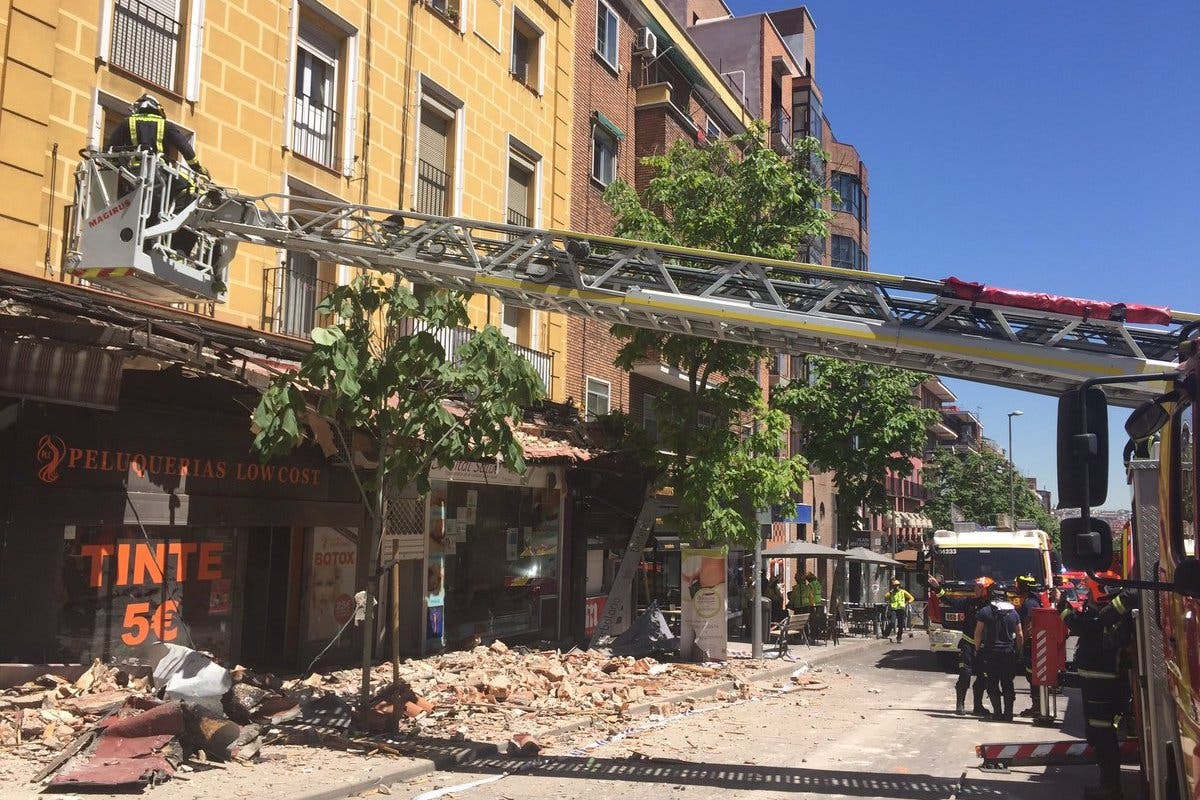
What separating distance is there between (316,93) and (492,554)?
27.3ft

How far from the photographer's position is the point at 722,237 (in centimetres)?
1822

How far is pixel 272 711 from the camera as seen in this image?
10344 millimetres

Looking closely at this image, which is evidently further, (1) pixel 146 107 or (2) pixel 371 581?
(2) pixel 371 581

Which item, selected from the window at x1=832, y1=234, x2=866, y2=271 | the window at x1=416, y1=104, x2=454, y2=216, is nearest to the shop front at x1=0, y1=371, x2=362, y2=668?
the window at x1=416, y1=104, x2=454, y2=216

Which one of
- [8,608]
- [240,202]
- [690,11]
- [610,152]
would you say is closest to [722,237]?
[610,152]

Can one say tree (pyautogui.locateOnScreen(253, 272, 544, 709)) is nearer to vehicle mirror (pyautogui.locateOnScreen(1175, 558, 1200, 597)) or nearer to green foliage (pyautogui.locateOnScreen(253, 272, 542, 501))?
green foliage (pyautogui.locateOnScreen(253, 272, 542, 501))

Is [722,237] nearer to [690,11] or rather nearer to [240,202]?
[240,202]

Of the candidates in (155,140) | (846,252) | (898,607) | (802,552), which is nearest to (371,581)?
(155,140)

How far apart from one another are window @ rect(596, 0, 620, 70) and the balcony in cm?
1339

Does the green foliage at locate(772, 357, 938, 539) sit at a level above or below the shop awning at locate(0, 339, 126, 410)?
above

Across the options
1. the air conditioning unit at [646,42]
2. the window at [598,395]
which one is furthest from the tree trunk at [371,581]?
the air conditioning unit at [646,42]

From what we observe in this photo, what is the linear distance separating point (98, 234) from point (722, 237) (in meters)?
11.0

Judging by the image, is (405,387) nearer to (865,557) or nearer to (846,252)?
(865,557)

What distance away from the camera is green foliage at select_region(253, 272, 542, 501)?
9781mm
